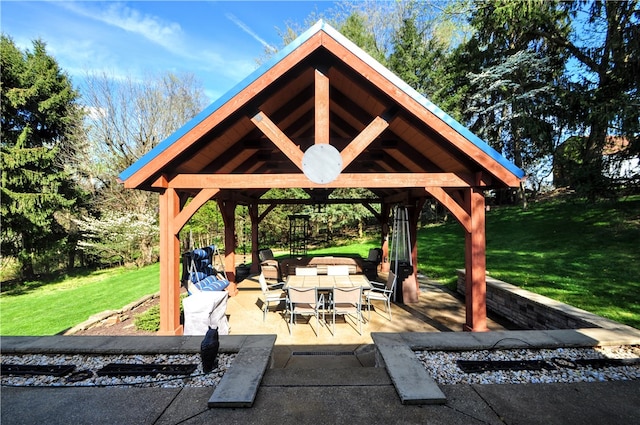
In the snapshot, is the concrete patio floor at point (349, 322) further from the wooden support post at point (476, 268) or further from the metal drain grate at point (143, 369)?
the metal drain grate at point (143, 369)

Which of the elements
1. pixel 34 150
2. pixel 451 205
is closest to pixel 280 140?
pixel 451 205

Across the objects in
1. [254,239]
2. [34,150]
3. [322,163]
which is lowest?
[254,239]

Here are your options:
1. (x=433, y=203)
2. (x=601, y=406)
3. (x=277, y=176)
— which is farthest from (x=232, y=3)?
(x=433, y=203)

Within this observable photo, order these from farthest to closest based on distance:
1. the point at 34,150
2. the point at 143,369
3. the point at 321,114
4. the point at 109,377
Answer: the point at 34,150 → the point at 321,114 → the point at 143,369 → the point at 109,377

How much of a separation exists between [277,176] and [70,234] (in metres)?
16.4

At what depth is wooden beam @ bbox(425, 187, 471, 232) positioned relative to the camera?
4.84 metres

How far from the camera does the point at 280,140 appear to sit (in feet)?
15.0

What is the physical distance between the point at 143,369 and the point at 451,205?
183 inches

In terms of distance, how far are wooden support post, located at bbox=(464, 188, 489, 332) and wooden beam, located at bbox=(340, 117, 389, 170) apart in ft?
6.28

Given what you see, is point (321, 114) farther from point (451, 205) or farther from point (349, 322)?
point (349, 322)

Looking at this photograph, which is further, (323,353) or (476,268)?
(476,268)

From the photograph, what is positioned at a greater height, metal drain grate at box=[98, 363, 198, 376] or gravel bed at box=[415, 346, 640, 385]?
metal drain grate at box=[98, 363, 198, 376]

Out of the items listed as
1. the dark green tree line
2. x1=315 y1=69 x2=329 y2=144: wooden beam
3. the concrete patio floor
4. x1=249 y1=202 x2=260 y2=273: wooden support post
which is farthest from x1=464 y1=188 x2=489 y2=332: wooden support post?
the dark green tree line

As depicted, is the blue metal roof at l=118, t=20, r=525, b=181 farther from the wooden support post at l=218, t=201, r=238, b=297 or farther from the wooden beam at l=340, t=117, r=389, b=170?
the wooden support post at l=218, t=201, r=238, b=297
